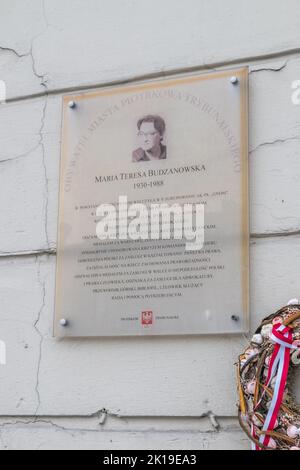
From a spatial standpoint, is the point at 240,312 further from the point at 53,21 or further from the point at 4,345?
the point at 53,21

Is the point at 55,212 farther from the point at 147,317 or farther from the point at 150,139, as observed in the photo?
the point at 147,317

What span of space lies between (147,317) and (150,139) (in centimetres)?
70

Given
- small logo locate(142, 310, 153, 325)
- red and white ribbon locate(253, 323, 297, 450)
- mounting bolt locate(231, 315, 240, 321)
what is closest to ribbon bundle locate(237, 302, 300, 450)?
red and white ribbon locate(253, 323, 297, 450)

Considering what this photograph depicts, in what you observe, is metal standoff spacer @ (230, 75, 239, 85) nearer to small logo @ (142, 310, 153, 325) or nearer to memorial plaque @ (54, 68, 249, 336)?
memorial plaque @ (54, 68, 249, 336)

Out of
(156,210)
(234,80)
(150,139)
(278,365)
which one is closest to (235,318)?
(278,365)

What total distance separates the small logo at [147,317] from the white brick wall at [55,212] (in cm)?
7

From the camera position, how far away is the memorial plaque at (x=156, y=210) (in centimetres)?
293

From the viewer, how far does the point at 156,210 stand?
10.0 feet

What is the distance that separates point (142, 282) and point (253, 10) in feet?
3.75

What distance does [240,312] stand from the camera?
2857 millimetres

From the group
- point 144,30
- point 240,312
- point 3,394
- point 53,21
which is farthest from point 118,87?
point 3,394

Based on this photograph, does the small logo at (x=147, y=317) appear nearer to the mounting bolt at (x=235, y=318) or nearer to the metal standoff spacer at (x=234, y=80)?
the mounting bolt at (x=235, y=318)

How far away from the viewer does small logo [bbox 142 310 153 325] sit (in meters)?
2.97

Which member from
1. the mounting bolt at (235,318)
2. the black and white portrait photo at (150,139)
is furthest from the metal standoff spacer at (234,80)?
the mounting bolt at (235,318)
